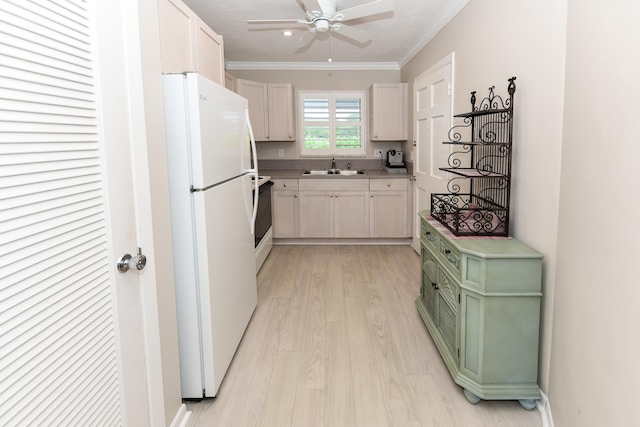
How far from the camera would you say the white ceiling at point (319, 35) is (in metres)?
3.32

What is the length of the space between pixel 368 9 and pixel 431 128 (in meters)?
1.54

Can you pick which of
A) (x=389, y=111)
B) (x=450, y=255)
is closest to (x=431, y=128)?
(x=389, y=111)

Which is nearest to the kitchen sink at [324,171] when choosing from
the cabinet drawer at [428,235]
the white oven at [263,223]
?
the white oven at [263,223]

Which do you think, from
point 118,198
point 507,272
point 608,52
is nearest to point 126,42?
point 118,198

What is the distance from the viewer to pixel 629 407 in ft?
4.18

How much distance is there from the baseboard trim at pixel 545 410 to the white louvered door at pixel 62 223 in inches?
67.7

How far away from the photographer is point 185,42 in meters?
2.38

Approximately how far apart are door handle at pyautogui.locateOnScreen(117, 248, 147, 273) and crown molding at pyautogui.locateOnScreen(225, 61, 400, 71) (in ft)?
15.4

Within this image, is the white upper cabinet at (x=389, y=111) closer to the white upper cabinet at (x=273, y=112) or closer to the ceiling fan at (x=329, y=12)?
the white upper cabinet at (x=273, y=112)

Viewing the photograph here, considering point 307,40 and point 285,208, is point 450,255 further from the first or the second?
point 285,208

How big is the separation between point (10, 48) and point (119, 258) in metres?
0.64

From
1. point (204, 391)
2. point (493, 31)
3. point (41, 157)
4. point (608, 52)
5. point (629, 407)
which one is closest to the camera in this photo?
point (41, 157)

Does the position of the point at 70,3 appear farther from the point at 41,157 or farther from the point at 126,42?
the point at 41,157

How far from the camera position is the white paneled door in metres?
3.67
